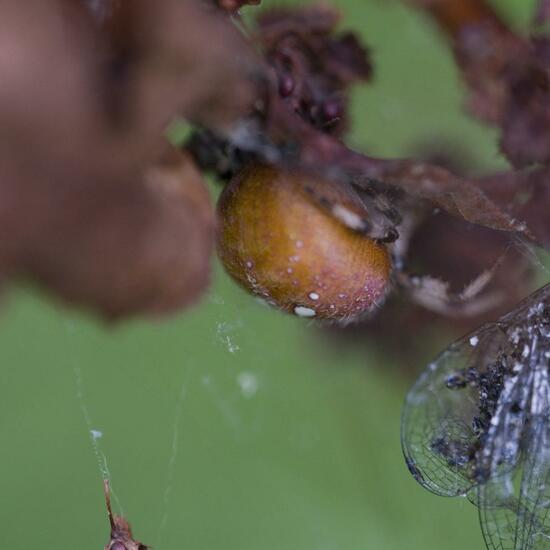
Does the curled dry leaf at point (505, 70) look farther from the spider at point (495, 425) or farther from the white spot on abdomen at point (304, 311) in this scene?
the white spot on abdomen at point (304, 311)

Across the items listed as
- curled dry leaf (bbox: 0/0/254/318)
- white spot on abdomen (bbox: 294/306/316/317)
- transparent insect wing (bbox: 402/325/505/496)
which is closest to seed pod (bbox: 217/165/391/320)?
white spot on abdomen (bbox: 294/306/316/317)

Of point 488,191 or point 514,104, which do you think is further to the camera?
point 514,104

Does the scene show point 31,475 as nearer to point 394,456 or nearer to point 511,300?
point 394,456

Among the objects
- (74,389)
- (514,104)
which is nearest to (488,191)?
(514,104)

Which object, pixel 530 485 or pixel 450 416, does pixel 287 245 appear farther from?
pixel 530 485

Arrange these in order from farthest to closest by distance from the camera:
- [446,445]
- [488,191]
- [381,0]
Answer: [381,0], [446,445], [488,191]

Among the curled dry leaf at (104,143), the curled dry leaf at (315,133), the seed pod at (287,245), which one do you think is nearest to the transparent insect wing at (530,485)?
the curled dry leaf at (315,133)
